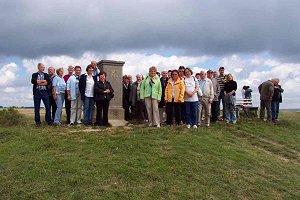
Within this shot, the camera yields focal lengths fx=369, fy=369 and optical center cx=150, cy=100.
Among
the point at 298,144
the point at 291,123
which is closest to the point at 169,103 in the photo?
the point at 298,144

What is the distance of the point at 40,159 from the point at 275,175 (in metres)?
5.70

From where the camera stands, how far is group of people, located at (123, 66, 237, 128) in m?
12.4

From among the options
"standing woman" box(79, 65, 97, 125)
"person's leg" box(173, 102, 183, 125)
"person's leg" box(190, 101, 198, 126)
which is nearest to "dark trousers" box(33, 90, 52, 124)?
"standing woman" box(79, 65, 97, 125)

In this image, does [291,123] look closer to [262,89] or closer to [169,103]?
[262,89]

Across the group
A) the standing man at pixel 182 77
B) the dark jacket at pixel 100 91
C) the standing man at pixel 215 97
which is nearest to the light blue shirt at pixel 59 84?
the dark jacket at pixel 100 91

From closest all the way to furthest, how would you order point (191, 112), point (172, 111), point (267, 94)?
point (191, 112), point (172, 111), point (267, 94)

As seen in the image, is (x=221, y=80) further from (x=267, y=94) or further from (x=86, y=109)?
(x=86, y=109)

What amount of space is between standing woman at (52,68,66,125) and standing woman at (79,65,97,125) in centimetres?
70

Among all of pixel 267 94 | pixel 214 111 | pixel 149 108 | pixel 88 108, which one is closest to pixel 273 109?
pixel 267 94

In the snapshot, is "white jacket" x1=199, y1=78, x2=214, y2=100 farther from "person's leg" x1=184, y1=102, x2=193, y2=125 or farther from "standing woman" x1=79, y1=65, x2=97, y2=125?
"standing woman" x1=79, y1=65, x2=97, y2=125

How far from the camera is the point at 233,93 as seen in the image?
48.6ft

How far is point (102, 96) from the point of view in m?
12.4

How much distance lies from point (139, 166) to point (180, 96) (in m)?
4.61

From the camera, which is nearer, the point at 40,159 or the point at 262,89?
the point at 40,159
